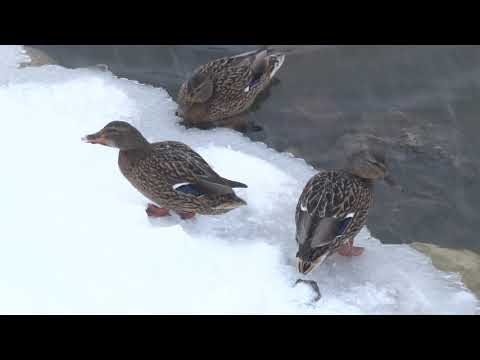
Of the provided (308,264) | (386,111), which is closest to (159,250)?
(308,264)

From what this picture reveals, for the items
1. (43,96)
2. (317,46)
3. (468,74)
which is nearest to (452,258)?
(468,74)

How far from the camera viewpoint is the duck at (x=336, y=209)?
12.7 feet

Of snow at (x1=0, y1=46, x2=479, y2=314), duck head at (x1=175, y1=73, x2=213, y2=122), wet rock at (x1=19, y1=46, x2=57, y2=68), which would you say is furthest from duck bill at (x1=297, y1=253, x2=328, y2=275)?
wet rock at (x1=19, y1=46, x2=57, y2=68)

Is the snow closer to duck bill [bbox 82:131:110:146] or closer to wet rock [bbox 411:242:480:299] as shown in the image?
wet rock [bbox 411:242:480:299]

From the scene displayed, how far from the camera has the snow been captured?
376 centimetres

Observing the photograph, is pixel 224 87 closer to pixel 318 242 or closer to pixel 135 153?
pixel 135 153

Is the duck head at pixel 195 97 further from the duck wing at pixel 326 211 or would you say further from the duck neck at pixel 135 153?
the duck wing at pixel 326 211

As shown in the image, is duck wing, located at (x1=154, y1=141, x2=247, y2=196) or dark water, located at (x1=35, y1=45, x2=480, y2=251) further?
dark water, located at (x1=35, y1=45, x2=480, y2=251)

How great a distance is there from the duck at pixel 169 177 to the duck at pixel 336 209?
19.2 inches

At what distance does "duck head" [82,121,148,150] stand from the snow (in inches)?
16.7

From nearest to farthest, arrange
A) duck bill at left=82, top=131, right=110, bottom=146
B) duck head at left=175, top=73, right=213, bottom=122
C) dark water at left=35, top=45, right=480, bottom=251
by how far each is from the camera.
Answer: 1. duck bill at left=82, top=131, right=110, bottom=146
2. dark water at left=35, top=45, right=480, bottom=251
3. duck head at left=175, top=73, right=213, bottom=122

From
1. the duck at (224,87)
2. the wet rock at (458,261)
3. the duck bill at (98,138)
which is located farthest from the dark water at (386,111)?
the duck bill at (98,138)

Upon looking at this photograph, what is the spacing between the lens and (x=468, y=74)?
6.07 metres

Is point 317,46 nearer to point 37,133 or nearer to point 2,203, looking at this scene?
point 37,133
